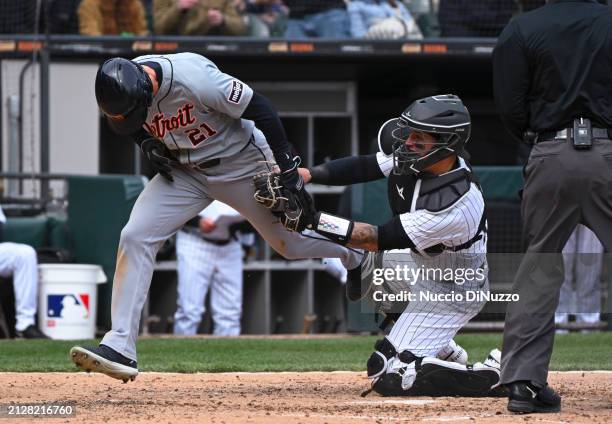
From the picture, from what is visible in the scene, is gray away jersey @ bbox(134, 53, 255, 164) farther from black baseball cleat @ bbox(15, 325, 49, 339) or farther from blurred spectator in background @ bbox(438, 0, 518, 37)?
blurred spectator in background @ bbox(438, 0, 518, 37)

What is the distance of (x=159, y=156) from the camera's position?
5.75m

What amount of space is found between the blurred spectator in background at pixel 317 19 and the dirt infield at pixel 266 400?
6220 mm

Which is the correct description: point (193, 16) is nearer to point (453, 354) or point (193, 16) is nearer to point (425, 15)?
point (425, 15)

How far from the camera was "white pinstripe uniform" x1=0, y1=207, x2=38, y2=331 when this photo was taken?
1011cm

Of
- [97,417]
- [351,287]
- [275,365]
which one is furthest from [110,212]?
[97,417]

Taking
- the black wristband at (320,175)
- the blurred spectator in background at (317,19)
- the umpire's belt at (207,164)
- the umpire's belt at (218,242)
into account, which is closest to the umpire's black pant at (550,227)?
the black wristband at (320,175)

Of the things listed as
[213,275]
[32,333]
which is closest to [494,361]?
[32,333]

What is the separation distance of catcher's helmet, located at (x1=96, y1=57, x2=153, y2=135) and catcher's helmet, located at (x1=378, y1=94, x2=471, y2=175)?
118cm

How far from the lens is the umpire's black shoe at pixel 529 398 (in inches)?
191

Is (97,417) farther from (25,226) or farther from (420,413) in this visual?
(25,226)

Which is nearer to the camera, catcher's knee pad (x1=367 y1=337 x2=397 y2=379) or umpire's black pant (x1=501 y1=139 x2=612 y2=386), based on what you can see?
umpire's black pant (x1=501 y1=139 x2=612 y2=386)

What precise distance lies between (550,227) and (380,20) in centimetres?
788

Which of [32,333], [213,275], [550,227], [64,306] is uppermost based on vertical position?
[550,227]

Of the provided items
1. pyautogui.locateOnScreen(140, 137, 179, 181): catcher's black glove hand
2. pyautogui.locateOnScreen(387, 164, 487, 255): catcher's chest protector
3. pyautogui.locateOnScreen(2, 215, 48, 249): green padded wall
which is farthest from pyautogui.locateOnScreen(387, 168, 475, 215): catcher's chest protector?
pyautogui.locateOnScreen(2, 215, 48, 249): green padded wall
